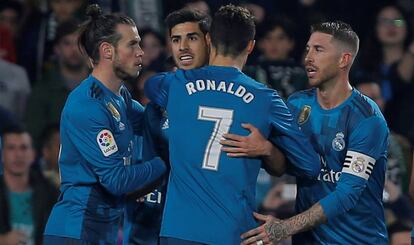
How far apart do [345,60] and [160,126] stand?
3.59 ft

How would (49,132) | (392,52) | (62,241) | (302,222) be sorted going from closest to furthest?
(302,222), (62,241), (49,132), (392,52)

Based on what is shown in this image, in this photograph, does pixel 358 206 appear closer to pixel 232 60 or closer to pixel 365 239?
pixel 365 239

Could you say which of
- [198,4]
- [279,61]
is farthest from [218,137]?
[198,4]

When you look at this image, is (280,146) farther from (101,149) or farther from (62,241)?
(62,241)

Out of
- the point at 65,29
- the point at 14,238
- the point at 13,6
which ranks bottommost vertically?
the point at 14,238

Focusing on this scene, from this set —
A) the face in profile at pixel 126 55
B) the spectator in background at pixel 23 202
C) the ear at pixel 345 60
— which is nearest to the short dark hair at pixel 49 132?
the spectator in background at pixel 23 202

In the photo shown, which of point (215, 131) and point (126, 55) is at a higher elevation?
point (126, 55)

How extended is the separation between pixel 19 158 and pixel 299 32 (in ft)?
10.4

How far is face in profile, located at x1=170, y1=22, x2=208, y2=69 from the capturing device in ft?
23.6

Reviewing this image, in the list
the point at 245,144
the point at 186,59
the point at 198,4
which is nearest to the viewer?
the point at 245,144

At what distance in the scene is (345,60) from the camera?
7336mm

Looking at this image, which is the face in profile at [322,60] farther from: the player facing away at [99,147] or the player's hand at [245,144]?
the player facing away at [99,147]

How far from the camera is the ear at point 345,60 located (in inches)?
288

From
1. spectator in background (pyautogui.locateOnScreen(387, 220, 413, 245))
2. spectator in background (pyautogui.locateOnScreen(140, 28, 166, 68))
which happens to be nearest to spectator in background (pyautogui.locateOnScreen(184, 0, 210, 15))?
spectator in background (pyautogui.locateOnScreen(140, 28, 166, 68))
